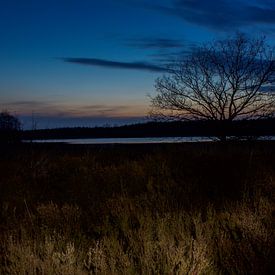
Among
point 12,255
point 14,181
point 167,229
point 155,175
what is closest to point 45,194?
point 14,181

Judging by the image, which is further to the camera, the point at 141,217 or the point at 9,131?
the point at 9,131

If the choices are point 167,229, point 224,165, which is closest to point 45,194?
point 224,165

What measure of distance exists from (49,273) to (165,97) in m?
19.2

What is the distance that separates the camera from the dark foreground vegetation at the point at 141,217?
5551 millimetres

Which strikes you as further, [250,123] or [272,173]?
[250,123]

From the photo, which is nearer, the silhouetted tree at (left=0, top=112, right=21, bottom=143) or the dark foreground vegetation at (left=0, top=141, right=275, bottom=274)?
the dark foreground vegetation at (left=0, top=141, right=275, bottom=274)

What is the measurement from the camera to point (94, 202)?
1032 centimetres

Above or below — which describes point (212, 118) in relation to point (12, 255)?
above

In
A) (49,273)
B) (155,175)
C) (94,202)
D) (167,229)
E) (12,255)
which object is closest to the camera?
(49,273)

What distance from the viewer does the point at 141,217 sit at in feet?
25.8

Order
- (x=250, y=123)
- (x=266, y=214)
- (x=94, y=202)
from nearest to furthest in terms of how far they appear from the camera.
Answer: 1. (x=266, y=214)
2. (x=94, y=202)
3. (x=250, y=123)

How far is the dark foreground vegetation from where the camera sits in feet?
18.2

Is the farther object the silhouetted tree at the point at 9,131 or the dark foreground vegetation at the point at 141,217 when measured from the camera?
the silhouetted tree at the point at 9,131

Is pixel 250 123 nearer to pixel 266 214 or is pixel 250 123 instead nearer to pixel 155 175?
pixel 155 175
